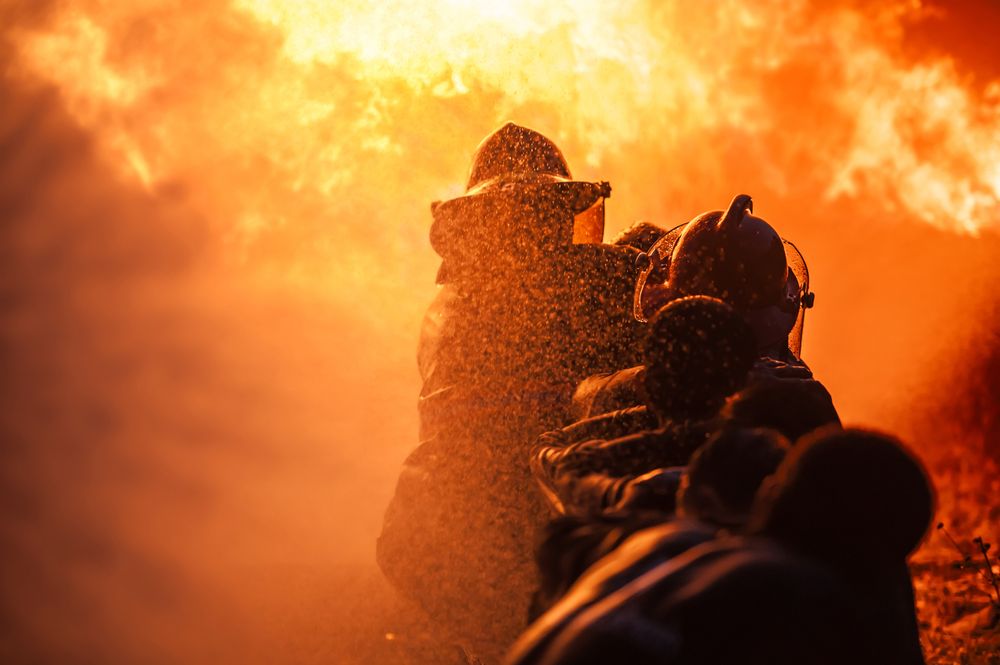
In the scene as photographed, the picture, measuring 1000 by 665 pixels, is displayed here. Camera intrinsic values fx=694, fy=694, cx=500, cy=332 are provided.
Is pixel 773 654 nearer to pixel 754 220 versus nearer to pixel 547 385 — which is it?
pixel 754 220

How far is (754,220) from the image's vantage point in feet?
7.75

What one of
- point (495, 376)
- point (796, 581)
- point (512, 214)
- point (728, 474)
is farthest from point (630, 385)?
point (512, 214)

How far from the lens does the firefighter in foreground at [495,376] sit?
294 cm

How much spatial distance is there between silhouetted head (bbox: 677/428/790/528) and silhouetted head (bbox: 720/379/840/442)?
0.09 metres

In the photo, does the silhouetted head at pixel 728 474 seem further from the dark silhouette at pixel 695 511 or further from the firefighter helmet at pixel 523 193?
the firefighter helmet at pixel 523 193

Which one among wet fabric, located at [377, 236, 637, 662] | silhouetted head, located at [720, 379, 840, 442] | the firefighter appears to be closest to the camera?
silhouetted head, located at [720, 379, 840, 442]

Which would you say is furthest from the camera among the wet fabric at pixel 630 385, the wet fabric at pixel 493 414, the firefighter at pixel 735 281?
the wet fabric at pixel 493 414

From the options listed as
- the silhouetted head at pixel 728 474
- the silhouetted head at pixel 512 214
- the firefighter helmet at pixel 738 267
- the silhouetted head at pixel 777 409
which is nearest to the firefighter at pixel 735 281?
the firefighter helmet at pixel 738 267

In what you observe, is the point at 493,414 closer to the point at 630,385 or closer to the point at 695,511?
the point at 630,385

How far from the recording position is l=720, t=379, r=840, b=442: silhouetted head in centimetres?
149

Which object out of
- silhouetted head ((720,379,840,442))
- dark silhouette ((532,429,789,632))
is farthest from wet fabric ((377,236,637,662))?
dark silhouette ((532,429,789,632))

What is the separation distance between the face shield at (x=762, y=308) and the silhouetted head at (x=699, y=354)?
2.12 ft

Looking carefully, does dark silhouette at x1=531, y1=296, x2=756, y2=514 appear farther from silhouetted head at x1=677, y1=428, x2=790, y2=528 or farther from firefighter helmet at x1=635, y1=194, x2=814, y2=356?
firefighter helmet at x1=635, y1=194, x2=814, y2=356

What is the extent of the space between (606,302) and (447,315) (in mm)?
778
